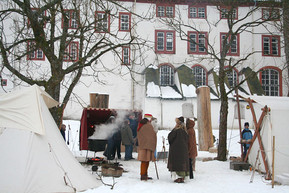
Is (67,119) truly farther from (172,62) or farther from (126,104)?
(172,62)

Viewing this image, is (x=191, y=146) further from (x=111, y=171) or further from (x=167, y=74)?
(x=167, y=74)

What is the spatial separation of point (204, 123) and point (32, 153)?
9.70 m

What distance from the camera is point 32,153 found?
21.2ft

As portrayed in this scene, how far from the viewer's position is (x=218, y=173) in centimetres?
942

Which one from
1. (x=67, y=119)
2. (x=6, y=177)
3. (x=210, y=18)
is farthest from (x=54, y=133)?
(x=210, y=18)

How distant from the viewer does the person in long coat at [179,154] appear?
7.82m

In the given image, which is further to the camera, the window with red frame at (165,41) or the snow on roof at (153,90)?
the window with red frame at (165,41)

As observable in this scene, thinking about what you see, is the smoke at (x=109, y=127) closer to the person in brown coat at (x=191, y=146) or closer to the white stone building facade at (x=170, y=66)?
the person in brown coat at (x=191, y=146)

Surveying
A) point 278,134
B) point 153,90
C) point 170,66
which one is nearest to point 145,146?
point 278,134

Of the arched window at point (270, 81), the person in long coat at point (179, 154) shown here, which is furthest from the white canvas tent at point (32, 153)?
the arched window at point (270, 81)

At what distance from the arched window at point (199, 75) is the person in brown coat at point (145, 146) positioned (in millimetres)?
18290

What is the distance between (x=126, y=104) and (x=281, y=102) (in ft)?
52.6

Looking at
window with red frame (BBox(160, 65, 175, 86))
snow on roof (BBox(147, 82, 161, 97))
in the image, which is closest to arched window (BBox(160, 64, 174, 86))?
window with red frame (BBox(160, 65, 175, 86))

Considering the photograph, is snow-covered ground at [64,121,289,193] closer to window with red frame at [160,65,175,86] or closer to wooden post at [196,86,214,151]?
wooden post at [196,86,214,151]
